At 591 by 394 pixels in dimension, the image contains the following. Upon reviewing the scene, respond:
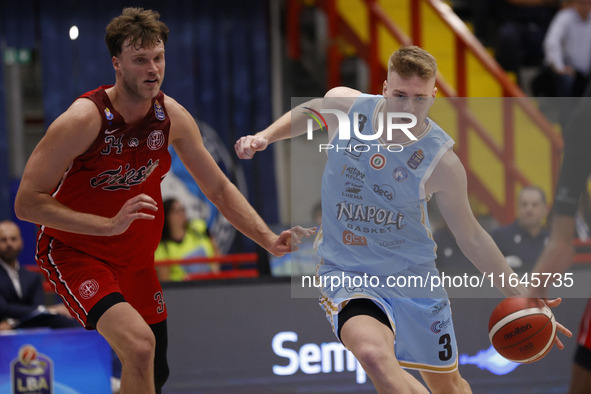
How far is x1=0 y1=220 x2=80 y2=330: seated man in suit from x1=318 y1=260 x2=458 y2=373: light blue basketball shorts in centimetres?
307

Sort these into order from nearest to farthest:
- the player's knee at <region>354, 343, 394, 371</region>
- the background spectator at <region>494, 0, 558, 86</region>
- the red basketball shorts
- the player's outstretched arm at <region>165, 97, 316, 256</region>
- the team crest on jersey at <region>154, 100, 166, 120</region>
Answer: the player's knee at <region>354, 343, 394, 371</region> → the red basketball shorts → the team crest on jersey at <region>154, 100, 166, 120</region> → the player's outstretched arm at <region>165, 97, 316, 256</region> → the background spectator at <region>494, 0, 558, 86</region>

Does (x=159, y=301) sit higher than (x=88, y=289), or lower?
lower

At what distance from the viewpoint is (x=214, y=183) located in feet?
13.6

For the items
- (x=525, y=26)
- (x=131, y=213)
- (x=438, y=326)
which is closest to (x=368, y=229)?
(x=438, y=326)

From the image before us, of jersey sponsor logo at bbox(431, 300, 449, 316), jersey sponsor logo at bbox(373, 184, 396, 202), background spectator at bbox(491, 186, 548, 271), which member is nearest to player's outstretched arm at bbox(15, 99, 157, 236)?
jersey sponsor logo at bbox(373, 184, 396, 202)

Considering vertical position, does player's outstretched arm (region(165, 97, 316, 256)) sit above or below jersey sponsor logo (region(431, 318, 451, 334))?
above

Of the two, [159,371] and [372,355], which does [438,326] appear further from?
[159,371]

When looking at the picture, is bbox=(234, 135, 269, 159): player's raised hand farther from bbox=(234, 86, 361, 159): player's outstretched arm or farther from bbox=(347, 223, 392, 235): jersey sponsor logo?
bbox=(347, 223, 392, 235): jersey sponsor logo

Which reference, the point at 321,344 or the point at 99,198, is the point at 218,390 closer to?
the point at 321,344

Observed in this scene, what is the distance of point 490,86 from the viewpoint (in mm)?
8641

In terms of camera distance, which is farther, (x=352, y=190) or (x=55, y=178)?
(x=352, y=190)

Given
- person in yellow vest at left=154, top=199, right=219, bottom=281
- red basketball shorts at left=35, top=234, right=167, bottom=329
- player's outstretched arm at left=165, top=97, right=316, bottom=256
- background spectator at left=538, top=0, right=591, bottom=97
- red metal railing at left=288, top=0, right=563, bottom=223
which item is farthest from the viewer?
background spectator at left=538, top=0, right=591, bottom=97

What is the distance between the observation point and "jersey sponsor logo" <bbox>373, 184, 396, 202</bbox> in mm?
3660

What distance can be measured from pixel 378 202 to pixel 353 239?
22 cm
